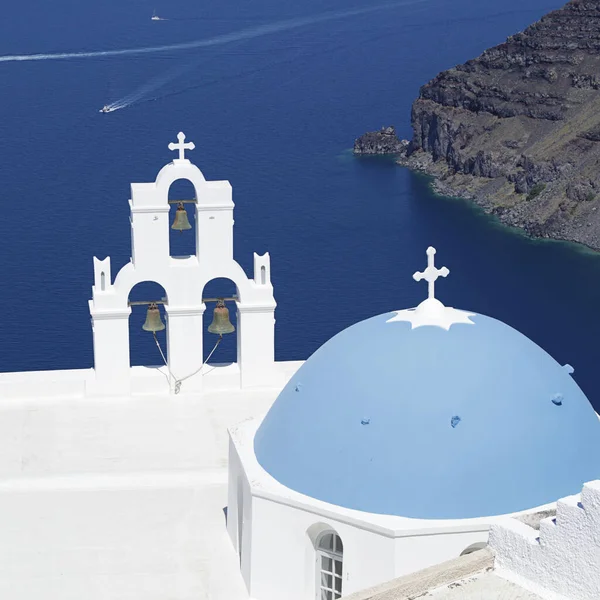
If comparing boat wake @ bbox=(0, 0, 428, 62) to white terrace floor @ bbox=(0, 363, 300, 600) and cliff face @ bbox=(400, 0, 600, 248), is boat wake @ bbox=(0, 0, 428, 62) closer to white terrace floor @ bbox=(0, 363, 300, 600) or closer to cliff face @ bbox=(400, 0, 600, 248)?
cliff face @ bbox=(400, 0, 600, 248)

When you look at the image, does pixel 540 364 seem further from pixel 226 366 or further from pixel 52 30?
pixel 52 30

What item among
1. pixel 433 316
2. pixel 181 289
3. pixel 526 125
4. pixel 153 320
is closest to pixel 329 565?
pixel 433 316

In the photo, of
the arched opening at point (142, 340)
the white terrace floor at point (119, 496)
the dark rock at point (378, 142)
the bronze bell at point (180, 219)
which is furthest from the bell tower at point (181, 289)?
the dark rock at point (378, 142)

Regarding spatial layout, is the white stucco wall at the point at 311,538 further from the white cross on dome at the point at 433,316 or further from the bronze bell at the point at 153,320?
the bronze bell at the point at 153,320

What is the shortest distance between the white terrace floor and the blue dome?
2578 millimetres

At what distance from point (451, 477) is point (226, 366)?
35.1ft

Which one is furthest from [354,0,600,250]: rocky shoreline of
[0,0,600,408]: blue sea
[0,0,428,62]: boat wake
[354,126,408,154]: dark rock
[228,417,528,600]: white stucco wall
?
[228,417,528,600]: white stucco wall

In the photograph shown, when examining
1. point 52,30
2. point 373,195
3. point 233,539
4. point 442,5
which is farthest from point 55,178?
point 233,539

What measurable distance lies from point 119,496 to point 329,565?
542 cm

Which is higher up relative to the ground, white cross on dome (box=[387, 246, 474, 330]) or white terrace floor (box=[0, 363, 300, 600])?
white cross on dome (box=[387, 246, 474, 330])

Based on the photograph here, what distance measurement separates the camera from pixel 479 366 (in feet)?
76.3

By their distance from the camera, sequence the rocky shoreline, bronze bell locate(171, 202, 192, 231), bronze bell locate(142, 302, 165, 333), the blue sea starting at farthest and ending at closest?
the rocky shoreline, the blue sea, bronze bell locate(171, 202, 192, 231), bronze bell locate(142, 302, 165, 333)

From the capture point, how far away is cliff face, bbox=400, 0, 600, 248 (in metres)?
99.7

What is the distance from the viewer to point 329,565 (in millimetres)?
23406
